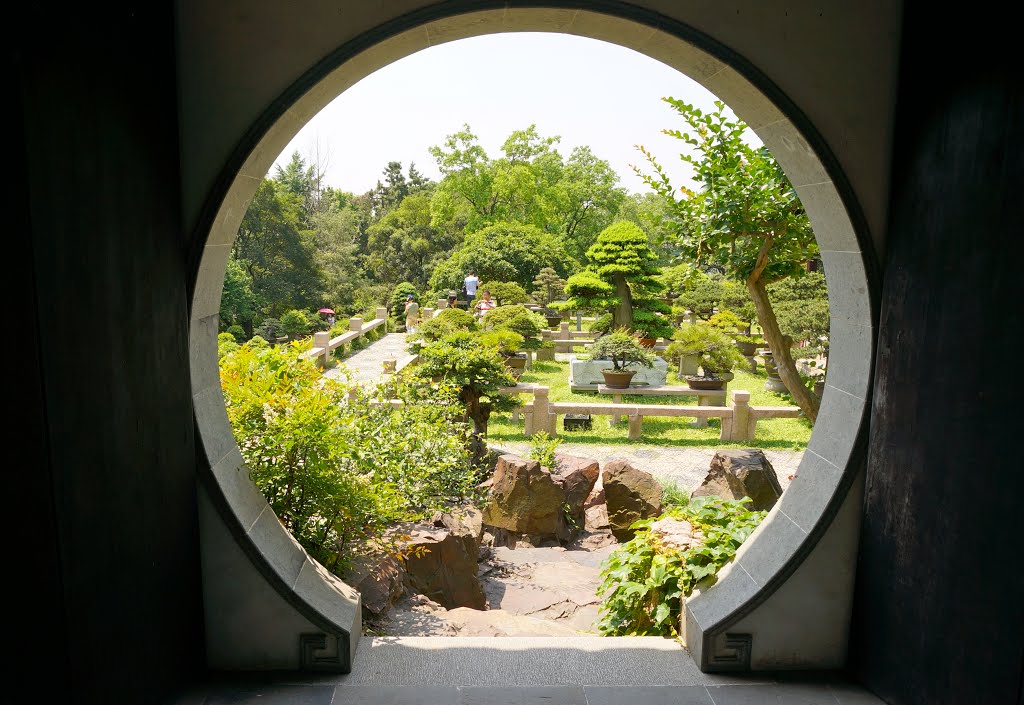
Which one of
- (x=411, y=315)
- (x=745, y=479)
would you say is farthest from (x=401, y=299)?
(x=745, y=479)

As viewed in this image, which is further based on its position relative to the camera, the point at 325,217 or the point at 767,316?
the point at 325,217

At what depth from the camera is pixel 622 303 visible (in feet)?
50.8

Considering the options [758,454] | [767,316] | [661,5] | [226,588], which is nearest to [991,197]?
[661,5]

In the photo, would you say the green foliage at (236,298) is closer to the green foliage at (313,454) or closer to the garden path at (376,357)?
the garden path at (376,357)

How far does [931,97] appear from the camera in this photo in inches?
86.4

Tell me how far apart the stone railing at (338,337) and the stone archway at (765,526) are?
851 cm

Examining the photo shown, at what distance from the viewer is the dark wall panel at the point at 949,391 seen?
1.89 meters

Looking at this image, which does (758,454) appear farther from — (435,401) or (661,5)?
(661,5)

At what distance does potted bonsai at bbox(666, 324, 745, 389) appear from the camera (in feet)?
38.5

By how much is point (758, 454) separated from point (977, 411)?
428 cm

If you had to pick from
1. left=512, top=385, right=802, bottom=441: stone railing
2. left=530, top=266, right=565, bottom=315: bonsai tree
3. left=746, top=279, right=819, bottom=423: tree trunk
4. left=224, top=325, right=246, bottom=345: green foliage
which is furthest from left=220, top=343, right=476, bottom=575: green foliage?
left=530, top=266, right=565, bottom=315: bonsai tree

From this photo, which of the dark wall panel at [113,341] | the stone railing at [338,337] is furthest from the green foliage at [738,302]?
the dark wall panel at [113,341]

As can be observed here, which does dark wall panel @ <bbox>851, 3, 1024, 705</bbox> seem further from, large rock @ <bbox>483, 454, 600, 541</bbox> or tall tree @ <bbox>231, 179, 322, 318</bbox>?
tall tree @ <bbox>231, 179, 322, 318</bbox>

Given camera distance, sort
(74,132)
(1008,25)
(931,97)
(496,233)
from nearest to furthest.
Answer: (74,132), (1008,25), (931,97), (496,233)
